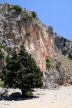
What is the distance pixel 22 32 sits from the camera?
38875 millimetres

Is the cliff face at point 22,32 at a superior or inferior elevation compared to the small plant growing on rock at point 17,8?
inferior

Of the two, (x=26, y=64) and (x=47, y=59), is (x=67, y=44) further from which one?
(x=26, y=64)

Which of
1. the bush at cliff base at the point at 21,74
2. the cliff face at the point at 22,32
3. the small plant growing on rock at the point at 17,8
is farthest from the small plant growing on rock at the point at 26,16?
the bush at cliff base at the point at 21,74

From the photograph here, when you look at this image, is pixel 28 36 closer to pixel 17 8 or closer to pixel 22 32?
pixel 22 32

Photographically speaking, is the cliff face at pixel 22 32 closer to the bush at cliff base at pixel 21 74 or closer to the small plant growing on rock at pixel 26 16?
the small plant growing on rock at pixel 26 16

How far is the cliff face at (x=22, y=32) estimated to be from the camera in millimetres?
37219

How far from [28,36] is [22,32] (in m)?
1.75

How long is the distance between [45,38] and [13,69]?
83.8 ft

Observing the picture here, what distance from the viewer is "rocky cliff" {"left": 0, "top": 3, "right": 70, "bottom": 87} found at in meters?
37.3

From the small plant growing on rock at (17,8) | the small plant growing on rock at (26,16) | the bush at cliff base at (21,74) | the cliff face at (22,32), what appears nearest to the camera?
the bush at cliff base at (21,74)

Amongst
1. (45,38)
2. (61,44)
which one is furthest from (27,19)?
(61,44)

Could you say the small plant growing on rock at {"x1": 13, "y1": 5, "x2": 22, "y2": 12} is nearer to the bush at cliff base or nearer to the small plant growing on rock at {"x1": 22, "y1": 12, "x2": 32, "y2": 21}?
the small plant growing on rock at {"x1": 22, "y1": 12, "x2": 32, "y2": 21}

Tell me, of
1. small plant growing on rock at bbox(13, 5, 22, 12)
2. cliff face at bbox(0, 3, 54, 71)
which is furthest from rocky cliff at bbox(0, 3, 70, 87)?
small plant growing on rock at bbox(13, 5, 22, 12)

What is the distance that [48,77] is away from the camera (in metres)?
40.1
